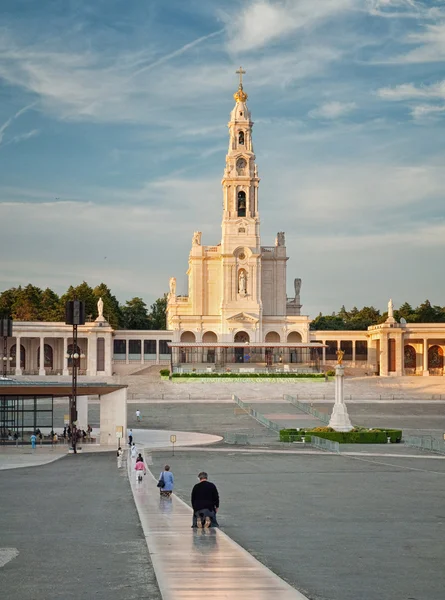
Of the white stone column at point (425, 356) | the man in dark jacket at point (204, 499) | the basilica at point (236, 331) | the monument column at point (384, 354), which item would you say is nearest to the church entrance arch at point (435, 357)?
the basilica at point (236, 331)

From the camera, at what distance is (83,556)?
18.5 m

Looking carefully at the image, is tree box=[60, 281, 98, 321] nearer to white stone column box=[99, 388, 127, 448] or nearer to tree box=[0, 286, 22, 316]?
tree box=[0, 286, 22, 316]

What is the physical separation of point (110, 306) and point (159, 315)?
3795 cm

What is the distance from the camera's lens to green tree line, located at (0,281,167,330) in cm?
14512

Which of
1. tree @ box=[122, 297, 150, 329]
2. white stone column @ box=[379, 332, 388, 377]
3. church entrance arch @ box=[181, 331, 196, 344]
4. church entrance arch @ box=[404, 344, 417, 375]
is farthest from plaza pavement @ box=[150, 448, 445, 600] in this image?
tree @ box=[122, 297, 150, 329]

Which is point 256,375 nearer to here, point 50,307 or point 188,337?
point 188,337

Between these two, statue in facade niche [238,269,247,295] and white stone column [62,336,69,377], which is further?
statue in facade niche [238,269,247,295]

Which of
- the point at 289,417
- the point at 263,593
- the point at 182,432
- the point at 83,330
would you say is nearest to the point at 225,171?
the point at 83,330

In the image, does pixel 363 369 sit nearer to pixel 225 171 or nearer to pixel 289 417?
pixel 225 171

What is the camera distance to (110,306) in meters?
152

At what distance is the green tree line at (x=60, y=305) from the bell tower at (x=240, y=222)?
24.8 meters

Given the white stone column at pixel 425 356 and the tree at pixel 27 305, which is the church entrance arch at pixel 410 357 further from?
the tree at pixel 27 305

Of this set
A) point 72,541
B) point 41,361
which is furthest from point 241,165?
point 72,541

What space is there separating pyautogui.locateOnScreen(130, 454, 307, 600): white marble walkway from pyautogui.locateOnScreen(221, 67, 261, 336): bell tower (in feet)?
335
